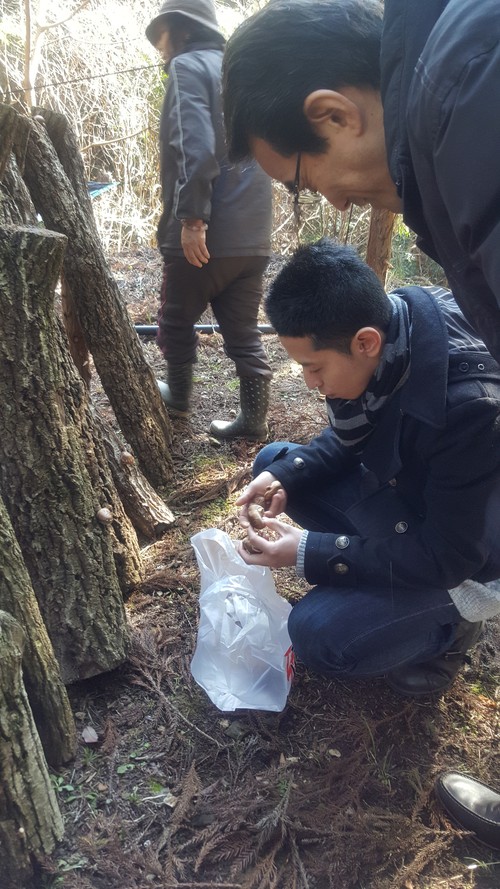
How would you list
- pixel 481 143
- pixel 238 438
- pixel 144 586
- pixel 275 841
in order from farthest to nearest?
pixel 238 438
pixel 144 586
pixel 275 841
pixel 481 143

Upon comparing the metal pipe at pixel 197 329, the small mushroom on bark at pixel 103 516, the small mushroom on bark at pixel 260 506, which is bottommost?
the metal pipe at pixel 197 329

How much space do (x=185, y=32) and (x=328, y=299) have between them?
2044 millimetres

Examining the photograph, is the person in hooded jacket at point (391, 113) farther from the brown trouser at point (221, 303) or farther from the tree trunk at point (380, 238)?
the tree trunk at point (380, 238)

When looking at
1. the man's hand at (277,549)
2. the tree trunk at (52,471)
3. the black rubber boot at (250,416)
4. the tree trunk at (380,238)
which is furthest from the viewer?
the tree trunk at (380,238)

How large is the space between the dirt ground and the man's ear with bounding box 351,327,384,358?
1.05 m

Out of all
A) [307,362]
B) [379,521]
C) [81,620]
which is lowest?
[81,620]

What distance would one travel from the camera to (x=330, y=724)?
1775mm

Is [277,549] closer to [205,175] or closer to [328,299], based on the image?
[328,299]

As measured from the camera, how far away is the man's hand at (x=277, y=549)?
1.70m

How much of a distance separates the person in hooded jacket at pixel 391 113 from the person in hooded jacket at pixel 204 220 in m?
1.68

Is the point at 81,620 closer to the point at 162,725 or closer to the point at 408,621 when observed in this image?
the point at 162,725

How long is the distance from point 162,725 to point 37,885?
0.49 meters

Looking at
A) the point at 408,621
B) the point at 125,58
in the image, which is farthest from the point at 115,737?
the point at 125,58

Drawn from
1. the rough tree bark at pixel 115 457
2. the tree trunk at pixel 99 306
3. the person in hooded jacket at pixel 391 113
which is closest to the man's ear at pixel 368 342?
the person in hooded jacket at pixel 391 113
